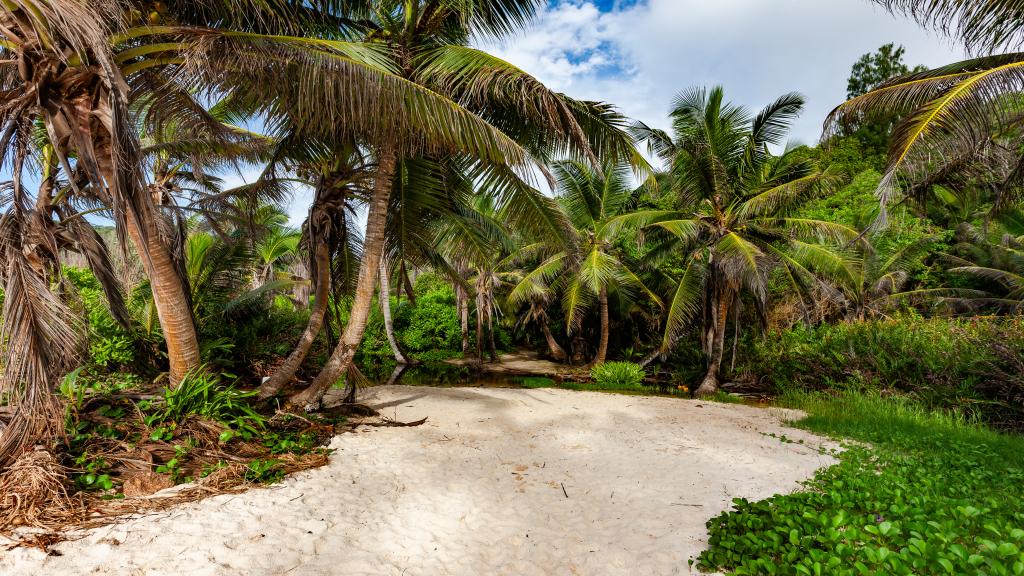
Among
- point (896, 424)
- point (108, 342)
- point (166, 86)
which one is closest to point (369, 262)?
point (166, 86)

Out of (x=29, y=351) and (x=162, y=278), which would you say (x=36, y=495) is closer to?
(x=29, y=351)

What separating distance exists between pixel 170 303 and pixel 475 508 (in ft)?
13.7

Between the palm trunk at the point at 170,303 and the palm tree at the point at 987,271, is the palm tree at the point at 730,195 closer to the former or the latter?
the palm tree at the point at 987,271

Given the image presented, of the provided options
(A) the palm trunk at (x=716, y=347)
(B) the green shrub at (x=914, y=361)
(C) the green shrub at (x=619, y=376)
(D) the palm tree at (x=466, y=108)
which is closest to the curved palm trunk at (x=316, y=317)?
(D) the palm tree at (x=466, y=108)

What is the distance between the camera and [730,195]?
39.1ft

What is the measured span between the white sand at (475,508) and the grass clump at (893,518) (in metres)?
0.43

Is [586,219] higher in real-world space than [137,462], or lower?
higher

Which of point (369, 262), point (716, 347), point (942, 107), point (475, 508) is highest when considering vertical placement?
point (942, 107)

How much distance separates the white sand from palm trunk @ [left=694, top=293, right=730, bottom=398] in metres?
5.34

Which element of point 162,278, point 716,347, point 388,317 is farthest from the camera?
point 388,317

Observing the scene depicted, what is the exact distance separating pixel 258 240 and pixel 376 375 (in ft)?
25.4

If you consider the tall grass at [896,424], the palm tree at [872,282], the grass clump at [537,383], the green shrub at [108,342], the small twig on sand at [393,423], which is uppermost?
the palm tree at [872,282]

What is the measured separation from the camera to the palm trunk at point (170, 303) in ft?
16.3

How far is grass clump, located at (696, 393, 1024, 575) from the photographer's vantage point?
2.45 m
